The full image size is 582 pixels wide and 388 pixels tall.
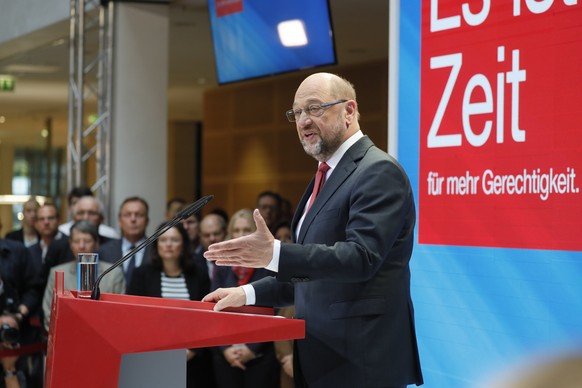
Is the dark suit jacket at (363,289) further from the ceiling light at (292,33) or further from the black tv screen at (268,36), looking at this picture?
the ceiling light at (292,33)

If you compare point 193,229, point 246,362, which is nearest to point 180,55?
point 193,229

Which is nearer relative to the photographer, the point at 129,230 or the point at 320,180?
the point at 320,180

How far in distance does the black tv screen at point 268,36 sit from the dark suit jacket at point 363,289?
14.1 feet

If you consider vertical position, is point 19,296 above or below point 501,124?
below

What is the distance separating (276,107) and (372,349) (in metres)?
11.1

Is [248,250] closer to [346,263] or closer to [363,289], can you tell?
[346,263]

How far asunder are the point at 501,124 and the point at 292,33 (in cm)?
360

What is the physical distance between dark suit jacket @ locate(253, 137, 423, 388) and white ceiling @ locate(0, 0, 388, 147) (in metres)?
6.00

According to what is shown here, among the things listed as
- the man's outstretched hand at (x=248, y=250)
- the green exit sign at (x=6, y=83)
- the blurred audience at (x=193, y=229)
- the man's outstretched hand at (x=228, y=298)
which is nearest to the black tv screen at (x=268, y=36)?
the blurred audience at (x=193, y=229)

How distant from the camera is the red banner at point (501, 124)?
3.35 meters

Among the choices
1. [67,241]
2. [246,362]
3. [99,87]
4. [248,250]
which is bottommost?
[246,362]

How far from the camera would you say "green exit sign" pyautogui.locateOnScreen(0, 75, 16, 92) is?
46.6ft

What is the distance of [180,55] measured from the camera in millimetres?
11883

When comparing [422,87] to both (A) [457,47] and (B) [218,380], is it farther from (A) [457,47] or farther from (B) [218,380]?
(B) [218,380]
